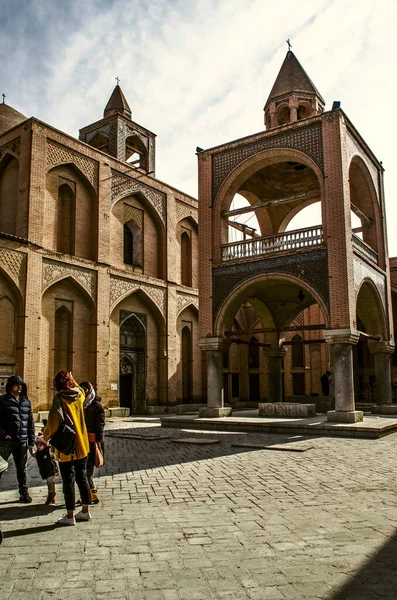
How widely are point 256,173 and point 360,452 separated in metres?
12.1

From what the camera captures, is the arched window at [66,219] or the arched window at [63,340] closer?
the arched window at [63,340]

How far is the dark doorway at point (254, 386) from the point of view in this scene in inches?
1236

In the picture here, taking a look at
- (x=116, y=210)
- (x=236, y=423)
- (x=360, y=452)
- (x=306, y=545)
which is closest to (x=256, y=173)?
(x=116, y=210)

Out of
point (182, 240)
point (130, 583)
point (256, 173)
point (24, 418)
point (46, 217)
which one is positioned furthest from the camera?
point (182, 240)

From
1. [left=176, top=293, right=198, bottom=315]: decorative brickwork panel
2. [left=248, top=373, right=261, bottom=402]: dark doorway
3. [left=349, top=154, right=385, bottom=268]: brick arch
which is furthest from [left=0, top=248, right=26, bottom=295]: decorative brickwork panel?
[left=248, top=373, right=261, bottom=402]: dark doorway

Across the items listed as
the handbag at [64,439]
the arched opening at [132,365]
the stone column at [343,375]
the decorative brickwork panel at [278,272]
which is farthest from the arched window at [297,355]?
the handbag at [64,439]

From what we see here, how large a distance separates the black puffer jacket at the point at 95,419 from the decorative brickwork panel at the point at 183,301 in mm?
20846

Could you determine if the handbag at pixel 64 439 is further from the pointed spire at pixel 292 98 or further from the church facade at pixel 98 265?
the pointed spire at pixel 292 98

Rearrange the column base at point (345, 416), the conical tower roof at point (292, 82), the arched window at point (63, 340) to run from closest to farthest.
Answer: the column base at point (345, 416), the conical tower roof at point (292, 82), the arched window at point (63, 340)

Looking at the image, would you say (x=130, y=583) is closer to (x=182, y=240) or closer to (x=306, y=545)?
(x=306, y=545)

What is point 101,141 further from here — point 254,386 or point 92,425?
point 92,425

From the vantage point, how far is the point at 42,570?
4156 mm

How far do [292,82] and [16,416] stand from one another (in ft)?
61.8

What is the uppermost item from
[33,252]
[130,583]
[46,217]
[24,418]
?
[46,217]
